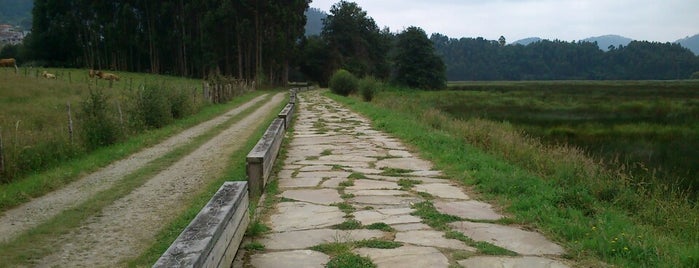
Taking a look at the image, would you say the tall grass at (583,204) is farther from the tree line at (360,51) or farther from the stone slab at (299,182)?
the tree line at (360,51)

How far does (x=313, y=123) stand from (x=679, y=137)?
11.5 m

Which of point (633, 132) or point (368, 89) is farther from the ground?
point (368, 89)

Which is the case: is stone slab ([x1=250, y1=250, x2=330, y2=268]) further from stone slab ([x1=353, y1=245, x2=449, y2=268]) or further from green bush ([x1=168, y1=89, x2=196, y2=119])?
green bush ([x1=168, y1=89, x2=196, y2=119])

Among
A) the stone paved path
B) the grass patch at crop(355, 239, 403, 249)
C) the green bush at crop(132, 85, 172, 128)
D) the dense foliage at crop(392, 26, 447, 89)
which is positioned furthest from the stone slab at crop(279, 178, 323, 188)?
the dense foliage at crop(392, 26, 447, 89)

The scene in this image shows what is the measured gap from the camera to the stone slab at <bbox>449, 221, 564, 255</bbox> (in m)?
3.95

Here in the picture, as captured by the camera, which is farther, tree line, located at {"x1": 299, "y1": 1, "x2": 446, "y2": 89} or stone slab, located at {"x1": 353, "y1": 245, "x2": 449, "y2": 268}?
tree line, located at {"x1": 299, "y1": 1, "x2": 446, "y2": 89}

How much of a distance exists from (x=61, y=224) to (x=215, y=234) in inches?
→ 116

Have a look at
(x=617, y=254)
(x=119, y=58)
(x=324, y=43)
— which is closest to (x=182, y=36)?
(x=119, y=58)

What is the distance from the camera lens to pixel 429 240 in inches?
163

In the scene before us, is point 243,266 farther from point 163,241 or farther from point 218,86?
point 218,86

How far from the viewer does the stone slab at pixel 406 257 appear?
11.8 ft

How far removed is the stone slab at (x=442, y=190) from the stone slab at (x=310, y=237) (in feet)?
5.69

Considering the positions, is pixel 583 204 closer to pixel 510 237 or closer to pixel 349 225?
pixel 510 237

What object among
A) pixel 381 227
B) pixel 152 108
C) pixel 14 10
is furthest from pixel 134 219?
pixel 14 10
